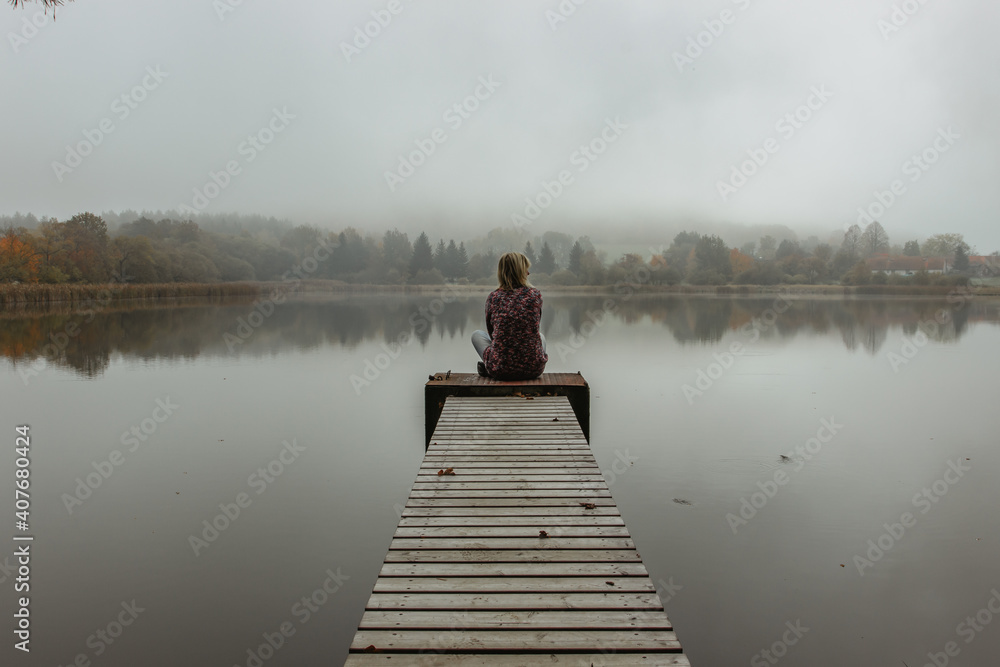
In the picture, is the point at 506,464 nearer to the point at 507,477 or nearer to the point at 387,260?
the point at 507,477

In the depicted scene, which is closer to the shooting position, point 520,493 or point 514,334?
point 520,493

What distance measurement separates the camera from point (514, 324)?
6.49 metres

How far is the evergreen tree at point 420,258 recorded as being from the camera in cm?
10706

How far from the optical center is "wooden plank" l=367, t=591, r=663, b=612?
2479mm

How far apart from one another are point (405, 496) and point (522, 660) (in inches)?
156

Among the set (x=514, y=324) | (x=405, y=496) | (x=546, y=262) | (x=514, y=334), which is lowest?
(x=405, y=496)

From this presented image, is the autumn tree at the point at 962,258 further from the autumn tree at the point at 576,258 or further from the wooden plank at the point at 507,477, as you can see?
the wooden plank at the point at 507,477

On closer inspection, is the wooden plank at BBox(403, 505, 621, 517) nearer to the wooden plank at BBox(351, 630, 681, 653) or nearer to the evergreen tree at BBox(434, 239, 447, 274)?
the wooden plank at BBox(351, 630, 681, 653)

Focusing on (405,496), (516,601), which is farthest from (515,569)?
(405,496)

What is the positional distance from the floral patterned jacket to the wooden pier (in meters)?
2.07

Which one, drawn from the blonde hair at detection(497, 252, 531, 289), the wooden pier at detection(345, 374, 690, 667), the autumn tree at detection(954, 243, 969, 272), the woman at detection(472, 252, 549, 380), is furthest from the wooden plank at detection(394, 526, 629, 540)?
the autumn tree at detection(954, 243, 969, 272)

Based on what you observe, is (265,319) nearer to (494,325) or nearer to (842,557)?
(494,325)

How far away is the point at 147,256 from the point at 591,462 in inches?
2658

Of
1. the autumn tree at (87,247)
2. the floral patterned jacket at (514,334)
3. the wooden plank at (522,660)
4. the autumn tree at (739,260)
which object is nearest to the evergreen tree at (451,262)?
the autumn tree at (739,260)
